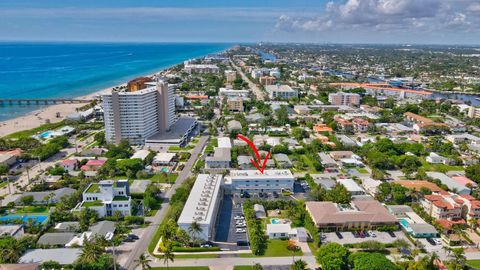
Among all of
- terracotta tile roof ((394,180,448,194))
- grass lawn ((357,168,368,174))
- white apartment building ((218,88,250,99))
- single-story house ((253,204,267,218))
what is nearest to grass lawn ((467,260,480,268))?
terracotta tile roof ((394,180,448,194))

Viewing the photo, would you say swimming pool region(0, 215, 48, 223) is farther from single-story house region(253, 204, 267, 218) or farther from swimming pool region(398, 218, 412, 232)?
swimming pool region(398, 218, 412, 232)

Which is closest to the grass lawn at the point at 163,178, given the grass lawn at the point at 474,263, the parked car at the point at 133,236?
the parked car at the point at 133,236

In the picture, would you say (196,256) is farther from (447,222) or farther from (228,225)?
(447,222)

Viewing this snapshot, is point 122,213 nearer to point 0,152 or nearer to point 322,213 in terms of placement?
point 322,213

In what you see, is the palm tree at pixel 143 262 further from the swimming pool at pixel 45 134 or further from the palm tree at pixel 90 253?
the swimming pool at pixel 45 134

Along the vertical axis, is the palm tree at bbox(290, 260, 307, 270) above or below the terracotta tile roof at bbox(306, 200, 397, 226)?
below

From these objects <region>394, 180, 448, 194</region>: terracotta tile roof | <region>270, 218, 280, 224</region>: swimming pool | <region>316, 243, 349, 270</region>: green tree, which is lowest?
<region>270, 218, 280, 224</region>: swimming pool

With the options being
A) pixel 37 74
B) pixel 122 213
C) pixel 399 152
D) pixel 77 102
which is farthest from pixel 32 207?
pixel 37 74

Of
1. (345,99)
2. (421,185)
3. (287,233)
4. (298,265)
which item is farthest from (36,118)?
(421,185)
